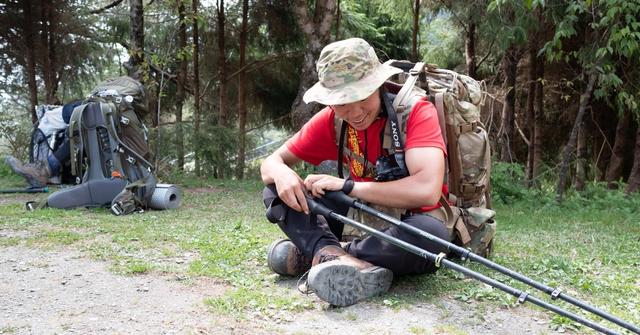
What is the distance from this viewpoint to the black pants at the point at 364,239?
2748mm

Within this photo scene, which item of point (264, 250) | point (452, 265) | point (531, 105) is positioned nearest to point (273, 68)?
point (531, 105)

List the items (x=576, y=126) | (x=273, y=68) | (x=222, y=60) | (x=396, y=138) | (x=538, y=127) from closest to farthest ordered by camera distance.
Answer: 1. (x=396, y=138)
2. (x=576, y=126)
3. (x=538, y=127)
4. (x=222, y=60)
5. (x=273, y=68)

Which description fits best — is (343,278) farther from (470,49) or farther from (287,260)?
(470,49)

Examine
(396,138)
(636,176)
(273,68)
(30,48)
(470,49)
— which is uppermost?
(30,48)

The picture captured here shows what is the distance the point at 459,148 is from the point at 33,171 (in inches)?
241

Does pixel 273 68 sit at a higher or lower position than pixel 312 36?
lower

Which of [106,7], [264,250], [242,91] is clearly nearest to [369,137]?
[264,250]

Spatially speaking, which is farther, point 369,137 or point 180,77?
point 180,77

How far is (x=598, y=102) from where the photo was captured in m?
10.7

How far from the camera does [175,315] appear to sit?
8.52 ft

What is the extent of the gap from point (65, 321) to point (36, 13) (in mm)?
10265

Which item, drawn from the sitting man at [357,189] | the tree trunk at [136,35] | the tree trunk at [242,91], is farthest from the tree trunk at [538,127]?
the sitting man at [357,189]

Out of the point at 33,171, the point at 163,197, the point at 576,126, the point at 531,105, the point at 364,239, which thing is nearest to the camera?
the point at 364,239

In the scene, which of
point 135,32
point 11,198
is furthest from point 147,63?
point 11,198
